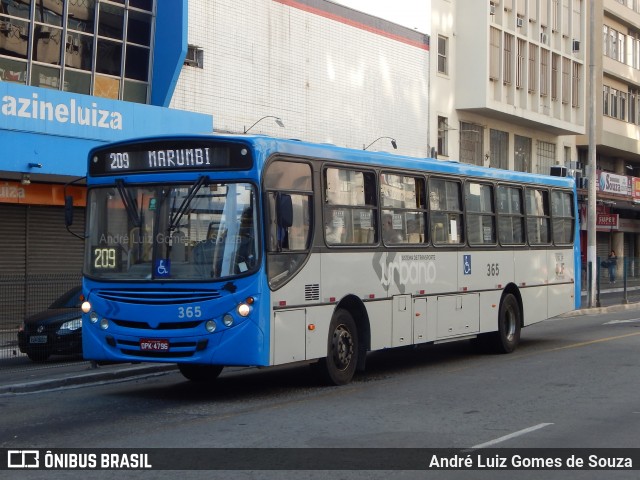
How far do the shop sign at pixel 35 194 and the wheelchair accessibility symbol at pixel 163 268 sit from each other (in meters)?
13.2

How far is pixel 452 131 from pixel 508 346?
24286 millimetres

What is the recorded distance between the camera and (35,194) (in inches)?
1048

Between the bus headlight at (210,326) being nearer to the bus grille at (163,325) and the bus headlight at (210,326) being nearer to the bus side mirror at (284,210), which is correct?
the bus grille at (163,325)

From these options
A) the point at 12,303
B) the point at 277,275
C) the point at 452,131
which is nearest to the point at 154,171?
the point at 277,275

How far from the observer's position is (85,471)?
8.69 m

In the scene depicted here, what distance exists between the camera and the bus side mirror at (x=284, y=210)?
41.3ft

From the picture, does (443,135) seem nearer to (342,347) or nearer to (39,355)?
(39,355)

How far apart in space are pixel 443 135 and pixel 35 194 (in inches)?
773

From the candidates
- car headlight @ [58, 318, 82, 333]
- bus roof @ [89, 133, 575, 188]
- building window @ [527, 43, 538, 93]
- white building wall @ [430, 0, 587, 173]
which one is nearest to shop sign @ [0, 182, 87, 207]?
car headlight @ [58, 318, 82, 333]

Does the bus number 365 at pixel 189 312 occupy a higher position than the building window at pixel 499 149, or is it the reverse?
the building window at pixel 499 149

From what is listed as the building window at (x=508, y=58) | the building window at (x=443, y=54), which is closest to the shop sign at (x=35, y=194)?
the building window at (x=443, y=54)

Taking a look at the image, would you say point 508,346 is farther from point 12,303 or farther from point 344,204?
point 12,303

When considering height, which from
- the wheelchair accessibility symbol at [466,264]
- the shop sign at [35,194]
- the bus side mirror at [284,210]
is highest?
the shop sign at [35,194]

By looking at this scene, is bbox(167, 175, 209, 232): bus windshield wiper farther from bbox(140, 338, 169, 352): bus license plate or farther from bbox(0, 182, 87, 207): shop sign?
bbox(0, 182, 87, 207): shop sign
